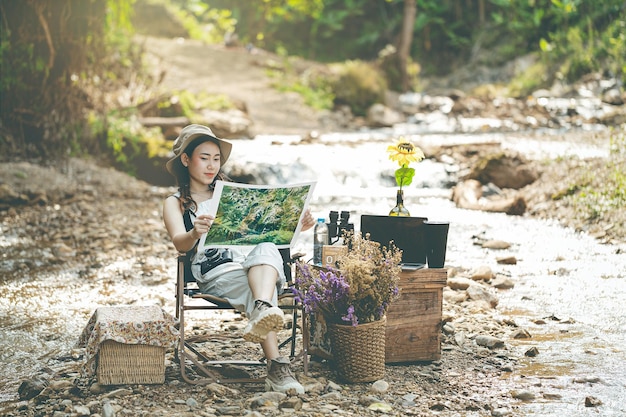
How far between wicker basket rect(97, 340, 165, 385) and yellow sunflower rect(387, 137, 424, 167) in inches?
67.1

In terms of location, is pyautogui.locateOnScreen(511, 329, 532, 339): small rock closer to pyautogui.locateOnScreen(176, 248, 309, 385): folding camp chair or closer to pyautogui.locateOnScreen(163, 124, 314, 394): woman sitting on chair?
pyautogui.locateOnScreen(176, 248, 309, 385): folding camp chair

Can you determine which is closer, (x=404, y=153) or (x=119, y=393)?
(x=119, y=393)

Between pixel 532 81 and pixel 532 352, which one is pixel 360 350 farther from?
pixel 532 81

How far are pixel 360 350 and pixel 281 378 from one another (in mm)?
454

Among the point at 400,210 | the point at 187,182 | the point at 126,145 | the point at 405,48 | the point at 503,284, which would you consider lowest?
the point at 503,284

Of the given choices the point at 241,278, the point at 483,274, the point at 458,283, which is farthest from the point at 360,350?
the point at 483,274

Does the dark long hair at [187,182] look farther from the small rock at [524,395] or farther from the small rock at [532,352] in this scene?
the small rock at [532,352]

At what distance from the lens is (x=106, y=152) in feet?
45.7

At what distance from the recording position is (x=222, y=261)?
4523 mm

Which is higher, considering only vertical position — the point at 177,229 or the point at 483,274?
the point at 177,229

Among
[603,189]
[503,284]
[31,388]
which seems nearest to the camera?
[31,388]

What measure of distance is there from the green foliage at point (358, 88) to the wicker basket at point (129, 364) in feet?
64.8

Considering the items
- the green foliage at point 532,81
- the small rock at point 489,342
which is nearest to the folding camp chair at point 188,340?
the small rock at point 489,342

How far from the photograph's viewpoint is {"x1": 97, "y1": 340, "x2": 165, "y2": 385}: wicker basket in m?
4.26
